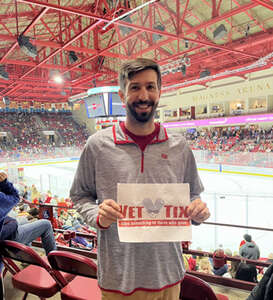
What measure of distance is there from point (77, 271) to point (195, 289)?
0.70 metres

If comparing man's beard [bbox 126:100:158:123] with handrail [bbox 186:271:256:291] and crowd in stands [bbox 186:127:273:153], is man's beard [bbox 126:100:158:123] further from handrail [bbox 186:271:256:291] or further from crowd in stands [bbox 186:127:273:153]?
crowd in stands [bbox 186:127:273:153]

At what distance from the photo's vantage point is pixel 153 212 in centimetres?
105

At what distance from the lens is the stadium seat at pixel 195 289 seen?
1.25 metres

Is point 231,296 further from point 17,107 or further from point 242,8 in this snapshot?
point 17,107

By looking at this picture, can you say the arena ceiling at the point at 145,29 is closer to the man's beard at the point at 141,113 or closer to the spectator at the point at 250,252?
the spectator at the point at 250,252

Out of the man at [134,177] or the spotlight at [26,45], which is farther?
the spotlight at [26,45]

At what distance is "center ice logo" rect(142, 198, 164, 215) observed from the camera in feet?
3.41

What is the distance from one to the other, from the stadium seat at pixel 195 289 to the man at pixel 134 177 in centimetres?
18

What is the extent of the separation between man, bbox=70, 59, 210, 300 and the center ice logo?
0.30 feet

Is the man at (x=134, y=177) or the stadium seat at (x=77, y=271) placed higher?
the man at (x=134, y=177)

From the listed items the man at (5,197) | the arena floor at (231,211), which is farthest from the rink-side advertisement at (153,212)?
the arena floor at (231,211)

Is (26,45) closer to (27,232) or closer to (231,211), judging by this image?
(27,232)

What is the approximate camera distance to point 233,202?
749 centimetres

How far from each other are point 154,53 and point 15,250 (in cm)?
1554
